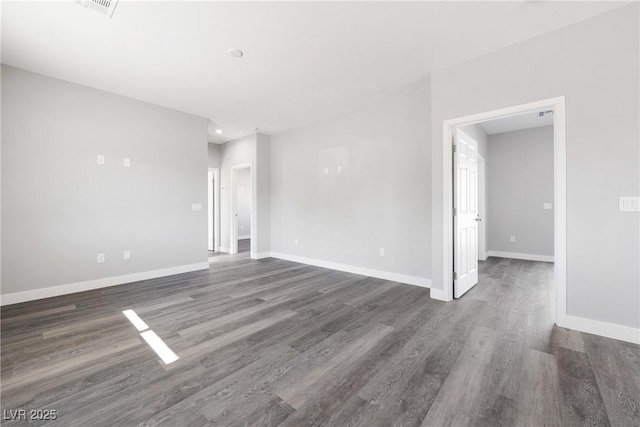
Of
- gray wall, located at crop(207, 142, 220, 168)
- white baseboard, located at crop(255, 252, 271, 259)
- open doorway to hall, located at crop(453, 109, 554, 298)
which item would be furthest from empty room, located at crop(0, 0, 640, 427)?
gray wall, located at crop(207, 142, 220, 168)

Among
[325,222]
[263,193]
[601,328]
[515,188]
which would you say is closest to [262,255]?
[263,193]

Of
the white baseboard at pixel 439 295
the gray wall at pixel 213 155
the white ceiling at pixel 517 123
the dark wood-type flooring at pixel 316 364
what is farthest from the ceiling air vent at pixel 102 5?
the white ceiling at pixel 517 123

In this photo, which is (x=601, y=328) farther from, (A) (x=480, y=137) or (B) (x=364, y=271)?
(A) (x=480, y=137)

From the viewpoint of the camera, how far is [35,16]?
2.30m

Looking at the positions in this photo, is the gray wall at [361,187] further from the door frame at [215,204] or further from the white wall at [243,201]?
the white wall at [243,201]

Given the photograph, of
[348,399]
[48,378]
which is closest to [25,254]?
[48,378]

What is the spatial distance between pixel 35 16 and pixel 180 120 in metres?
2.26

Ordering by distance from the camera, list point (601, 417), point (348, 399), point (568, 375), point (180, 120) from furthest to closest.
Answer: point (180, 120), point (568, 375), point (348, 399), point (601, 417)

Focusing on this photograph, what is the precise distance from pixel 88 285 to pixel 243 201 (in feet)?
19.1

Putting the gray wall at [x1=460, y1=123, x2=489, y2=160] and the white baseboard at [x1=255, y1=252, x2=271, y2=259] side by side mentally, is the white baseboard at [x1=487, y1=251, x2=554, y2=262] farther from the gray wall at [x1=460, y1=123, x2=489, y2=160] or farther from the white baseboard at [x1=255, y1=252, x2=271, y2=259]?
Answer: the white baseboard at [x1=255, y1=252, x2=271, y2=259]

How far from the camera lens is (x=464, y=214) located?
344 cm

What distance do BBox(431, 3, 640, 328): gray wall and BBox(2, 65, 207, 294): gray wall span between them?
193 inches

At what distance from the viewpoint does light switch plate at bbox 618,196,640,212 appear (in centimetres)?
213

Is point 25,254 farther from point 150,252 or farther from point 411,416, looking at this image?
point 411,416
